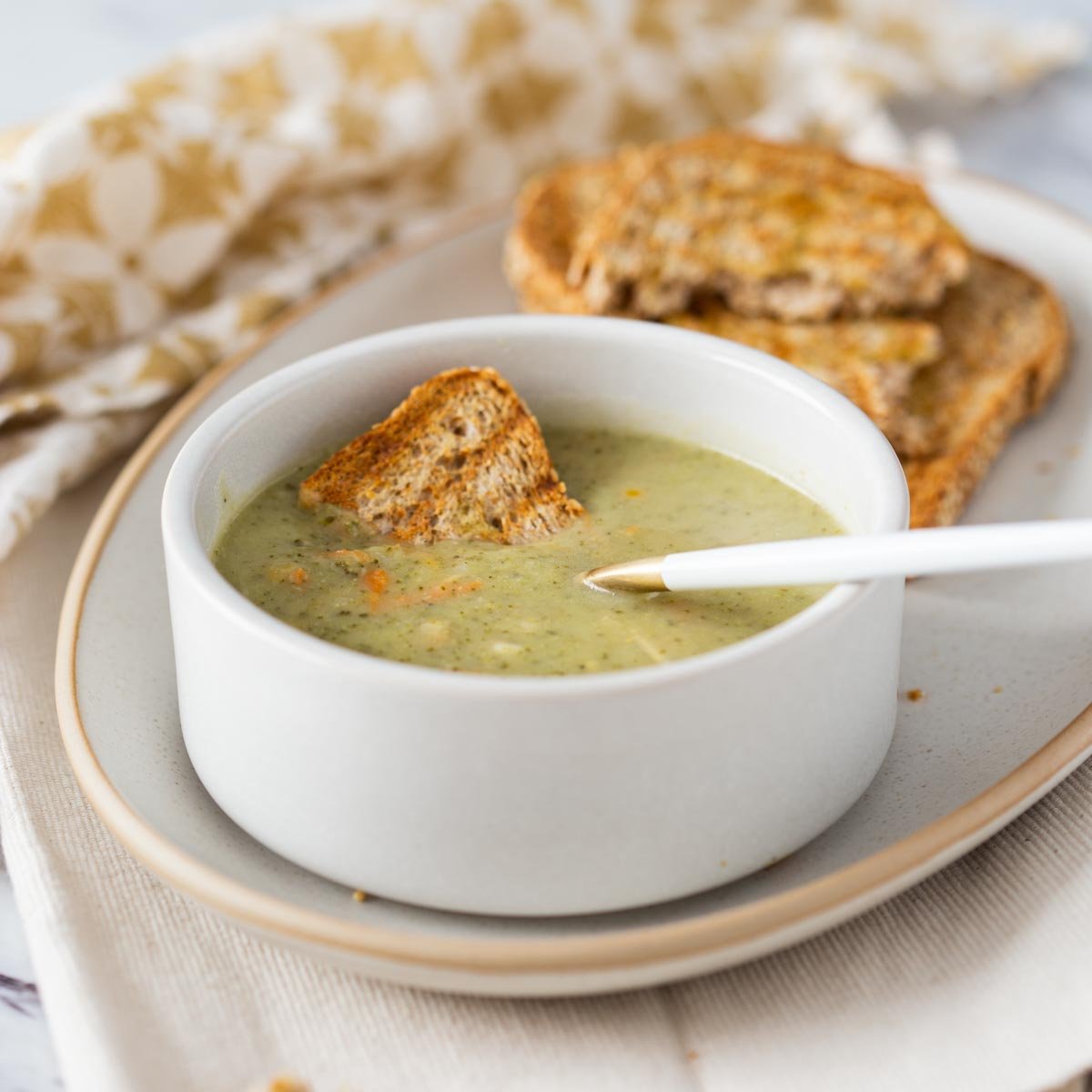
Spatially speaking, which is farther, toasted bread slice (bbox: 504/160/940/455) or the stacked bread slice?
the stacked bread slice

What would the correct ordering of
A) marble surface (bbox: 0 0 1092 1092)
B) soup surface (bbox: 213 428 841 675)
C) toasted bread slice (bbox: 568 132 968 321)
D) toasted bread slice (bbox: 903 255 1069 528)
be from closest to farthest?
1. soup surface (bbox: 213 428 841 675)
2. toasted bread slice (bbox: 903 255 1069 528)
3. toasted bread slice (bbox: 568 132 968 321)
4. marble surface (bbox: 0 0 1092 1092)

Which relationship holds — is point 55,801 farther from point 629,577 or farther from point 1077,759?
point 1077,759

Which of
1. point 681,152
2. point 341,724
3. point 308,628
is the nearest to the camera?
point 341,724

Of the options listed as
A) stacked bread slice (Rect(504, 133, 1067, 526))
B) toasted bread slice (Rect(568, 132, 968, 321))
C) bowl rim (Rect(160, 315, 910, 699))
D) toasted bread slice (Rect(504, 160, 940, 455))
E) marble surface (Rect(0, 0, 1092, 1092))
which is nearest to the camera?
bowl rim (Rect(160, 315, 910, 699))

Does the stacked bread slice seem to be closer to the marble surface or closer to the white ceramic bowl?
the white ceramic bowl

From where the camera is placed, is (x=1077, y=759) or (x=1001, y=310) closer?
(x=1077, y=759)

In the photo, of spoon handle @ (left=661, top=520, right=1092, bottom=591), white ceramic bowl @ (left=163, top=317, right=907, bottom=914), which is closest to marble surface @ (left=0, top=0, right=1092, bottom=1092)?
white ceramic bowl @ (left=163, top=317, right=907, bottom=914)

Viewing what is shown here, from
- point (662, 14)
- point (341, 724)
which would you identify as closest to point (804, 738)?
point (341, 724)
